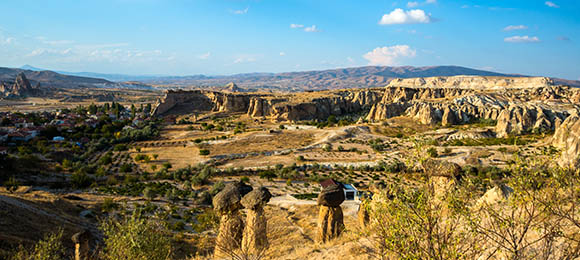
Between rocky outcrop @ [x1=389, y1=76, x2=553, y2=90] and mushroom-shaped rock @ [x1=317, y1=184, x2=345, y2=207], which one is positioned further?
rocky outcrop @ [x1=389, y1=76, x2=553, y2=90]

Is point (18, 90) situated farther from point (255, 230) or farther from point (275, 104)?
point (255, 230)

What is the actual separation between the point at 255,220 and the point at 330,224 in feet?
10.1

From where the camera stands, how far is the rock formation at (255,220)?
35.2 feet

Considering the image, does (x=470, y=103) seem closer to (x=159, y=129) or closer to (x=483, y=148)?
(x=483, y=148)

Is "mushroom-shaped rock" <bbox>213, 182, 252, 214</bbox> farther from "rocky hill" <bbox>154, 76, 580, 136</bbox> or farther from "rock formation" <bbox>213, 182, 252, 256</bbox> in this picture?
"rocky hill" <bbox>154, 76, 580, 136</bbox>

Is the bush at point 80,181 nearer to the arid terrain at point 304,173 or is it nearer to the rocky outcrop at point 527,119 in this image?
the arid terrain at point 304,173

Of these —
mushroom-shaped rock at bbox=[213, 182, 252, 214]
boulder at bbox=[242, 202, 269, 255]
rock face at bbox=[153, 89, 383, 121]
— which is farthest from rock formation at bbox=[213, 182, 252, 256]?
rock face at bbox=[153, 89, 383, 121]

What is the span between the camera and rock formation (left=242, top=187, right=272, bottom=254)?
10727mm

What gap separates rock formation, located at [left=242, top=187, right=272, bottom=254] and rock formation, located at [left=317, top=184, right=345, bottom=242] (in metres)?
2.31

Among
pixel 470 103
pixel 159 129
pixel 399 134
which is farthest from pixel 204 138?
pixel 470 103

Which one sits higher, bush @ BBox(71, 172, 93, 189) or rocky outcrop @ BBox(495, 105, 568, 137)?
rocky outcrop @ BBox(495, 105, 568, 137)

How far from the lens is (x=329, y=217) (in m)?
11.9

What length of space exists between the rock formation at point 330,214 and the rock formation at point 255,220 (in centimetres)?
231

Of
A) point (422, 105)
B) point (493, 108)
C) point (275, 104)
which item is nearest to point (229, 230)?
point (422, 105)
